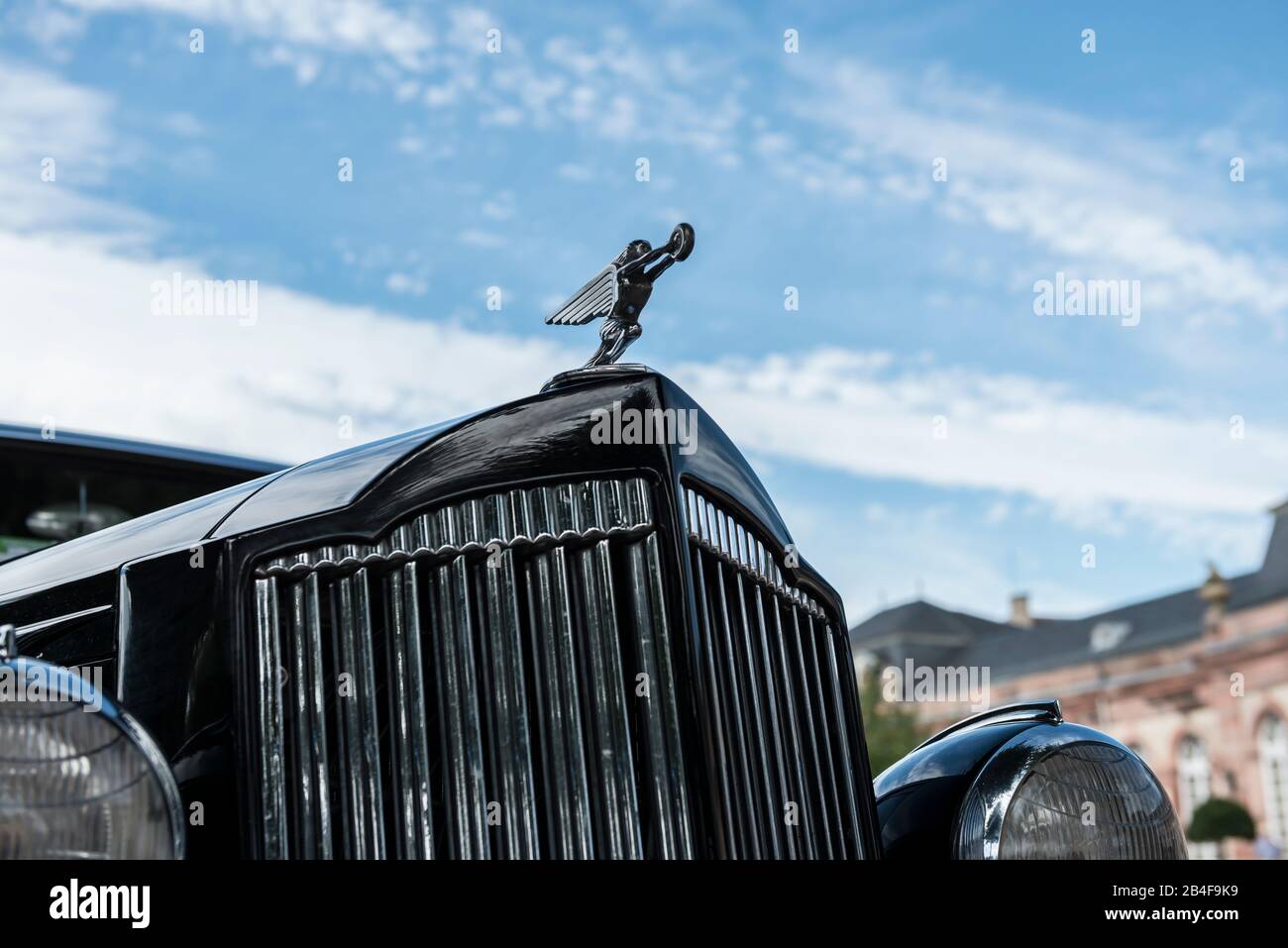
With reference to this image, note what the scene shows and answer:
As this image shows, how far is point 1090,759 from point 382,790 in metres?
1.29

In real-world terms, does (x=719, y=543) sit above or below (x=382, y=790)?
above

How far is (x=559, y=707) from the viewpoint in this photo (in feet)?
6.63

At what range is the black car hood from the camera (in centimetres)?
211

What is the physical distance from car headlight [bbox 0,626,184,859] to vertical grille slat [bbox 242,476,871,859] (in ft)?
1.18

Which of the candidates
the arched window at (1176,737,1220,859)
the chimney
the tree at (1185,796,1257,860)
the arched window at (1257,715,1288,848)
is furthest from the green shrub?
the chimney

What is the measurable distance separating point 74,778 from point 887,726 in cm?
4195

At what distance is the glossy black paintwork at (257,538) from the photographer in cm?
Answer: 199

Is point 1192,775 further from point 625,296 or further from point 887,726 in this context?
point 625,296

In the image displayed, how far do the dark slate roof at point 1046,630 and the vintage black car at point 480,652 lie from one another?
124ft

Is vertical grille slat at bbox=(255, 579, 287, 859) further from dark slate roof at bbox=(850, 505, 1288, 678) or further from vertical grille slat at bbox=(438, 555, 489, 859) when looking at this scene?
dark slate roof at bbox=(850, 505, 1288, 678)

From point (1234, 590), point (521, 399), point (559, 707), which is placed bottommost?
point (559, 707)
